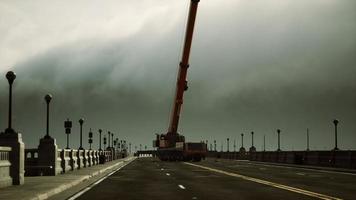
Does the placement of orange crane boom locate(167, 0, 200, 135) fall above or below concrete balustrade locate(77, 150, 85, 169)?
above

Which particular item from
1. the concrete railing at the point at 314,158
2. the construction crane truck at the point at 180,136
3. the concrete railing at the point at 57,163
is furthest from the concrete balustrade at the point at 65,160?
the construction crane truck at the point at 180,136

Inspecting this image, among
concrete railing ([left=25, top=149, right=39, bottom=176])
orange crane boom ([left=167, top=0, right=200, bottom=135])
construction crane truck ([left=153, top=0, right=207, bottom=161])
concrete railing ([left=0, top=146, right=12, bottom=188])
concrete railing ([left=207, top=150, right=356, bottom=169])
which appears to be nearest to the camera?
concrete railing ([left=0, top=146, right=12, bottom=188])

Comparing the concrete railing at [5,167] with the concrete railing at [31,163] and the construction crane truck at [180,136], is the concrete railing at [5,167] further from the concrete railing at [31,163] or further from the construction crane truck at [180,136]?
the construction crane truck at [180,136]

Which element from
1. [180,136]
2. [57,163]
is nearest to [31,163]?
[57,163]

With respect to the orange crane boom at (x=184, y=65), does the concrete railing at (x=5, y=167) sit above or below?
below

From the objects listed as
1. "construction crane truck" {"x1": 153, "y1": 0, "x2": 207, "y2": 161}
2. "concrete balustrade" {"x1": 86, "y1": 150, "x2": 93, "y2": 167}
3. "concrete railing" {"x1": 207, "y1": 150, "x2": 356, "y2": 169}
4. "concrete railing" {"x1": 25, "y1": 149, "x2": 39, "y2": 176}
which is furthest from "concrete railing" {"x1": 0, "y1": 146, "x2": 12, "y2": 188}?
"construction crane truck" {"x1": 153, "y1": 0, "x2": 207, "y2": 161}

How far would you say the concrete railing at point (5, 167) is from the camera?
22625 millimetres

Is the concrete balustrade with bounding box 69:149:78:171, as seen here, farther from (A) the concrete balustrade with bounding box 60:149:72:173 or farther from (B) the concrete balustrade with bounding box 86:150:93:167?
(B) the concrete balustrade with bounding box 86:150:93:167

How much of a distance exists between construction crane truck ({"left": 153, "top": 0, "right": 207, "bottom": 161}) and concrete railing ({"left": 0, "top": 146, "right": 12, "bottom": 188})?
4548cm

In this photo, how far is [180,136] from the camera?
→ 3046 inches

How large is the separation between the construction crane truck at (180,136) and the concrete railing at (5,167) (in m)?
45.5

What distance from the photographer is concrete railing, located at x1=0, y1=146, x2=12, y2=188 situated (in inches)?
891

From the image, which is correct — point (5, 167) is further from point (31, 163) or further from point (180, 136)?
point (180, 136)

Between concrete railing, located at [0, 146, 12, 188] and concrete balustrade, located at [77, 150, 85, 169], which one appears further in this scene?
concrete balustrade, located at [77, 150, 85, 169]
